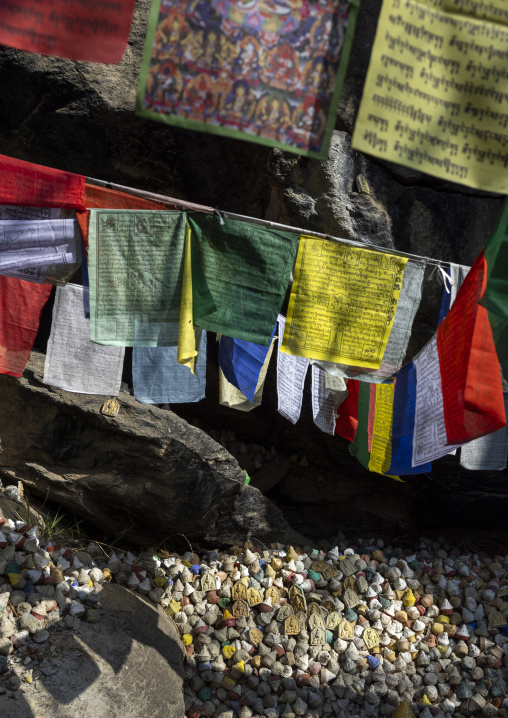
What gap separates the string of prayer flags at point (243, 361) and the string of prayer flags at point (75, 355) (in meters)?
0.57

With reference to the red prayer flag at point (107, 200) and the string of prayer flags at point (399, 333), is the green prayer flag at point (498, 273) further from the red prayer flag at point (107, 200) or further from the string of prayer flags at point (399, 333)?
the red prayer flag at point (107, 200)

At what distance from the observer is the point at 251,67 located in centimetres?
155

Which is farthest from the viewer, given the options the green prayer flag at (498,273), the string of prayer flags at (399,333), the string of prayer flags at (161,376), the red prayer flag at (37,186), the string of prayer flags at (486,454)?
the string of prayer flags at (486,454)

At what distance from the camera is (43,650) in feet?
10.5

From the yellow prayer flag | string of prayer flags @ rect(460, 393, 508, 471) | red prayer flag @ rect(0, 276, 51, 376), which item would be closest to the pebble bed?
red prayer flag @ rect(0, 276, 51, 376)

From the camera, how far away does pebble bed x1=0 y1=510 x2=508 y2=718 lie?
3.57m

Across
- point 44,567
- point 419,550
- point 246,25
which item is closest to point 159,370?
point 44,567

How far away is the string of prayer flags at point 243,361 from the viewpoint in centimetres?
302

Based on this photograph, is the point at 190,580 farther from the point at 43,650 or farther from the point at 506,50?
the point at 506,50

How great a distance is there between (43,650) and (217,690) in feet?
3.82

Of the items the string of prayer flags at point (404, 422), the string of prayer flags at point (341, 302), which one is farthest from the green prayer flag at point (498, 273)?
the string of prayer flags at point (404, 422)

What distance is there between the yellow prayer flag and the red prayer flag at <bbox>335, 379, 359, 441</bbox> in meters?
1.29

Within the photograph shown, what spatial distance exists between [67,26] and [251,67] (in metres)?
0.51

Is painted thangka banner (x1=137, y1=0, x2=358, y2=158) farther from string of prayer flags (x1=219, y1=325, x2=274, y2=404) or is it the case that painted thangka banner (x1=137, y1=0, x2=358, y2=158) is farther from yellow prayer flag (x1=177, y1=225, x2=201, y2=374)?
string of prayer flags (x1=219, y1=325, x2=274, y2=404)
